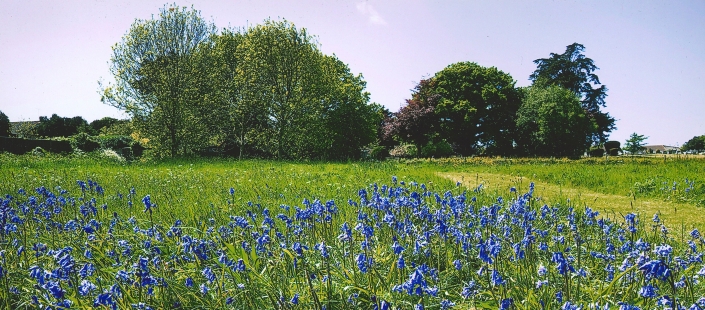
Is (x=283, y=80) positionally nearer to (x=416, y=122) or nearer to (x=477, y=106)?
(x=416, y=122)

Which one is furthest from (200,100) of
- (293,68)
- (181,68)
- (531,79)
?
(531,79)

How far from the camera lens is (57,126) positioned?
155ft

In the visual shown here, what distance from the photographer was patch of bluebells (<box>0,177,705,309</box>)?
7.86 feet

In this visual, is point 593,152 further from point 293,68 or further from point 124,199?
point 124,199

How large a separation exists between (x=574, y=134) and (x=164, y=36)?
96.1 feet

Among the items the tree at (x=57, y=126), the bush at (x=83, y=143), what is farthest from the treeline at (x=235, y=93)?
the tree at (x=57, y=126)

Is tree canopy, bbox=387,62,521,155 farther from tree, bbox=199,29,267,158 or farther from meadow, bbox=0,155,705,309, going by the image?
meadow, bbox=0,155,705,309

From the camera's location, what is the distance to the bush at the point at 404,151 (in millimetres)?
40094

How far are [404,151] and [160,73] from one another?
25.8 metres

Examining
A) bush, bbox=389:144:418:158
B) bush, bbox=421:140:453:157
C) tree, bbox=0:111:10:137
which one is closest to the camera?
bush, bbox=421:140:453:157

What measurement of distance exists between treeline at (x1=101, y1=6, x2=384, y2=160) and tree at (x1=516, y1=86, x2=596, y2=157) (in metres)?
13.2

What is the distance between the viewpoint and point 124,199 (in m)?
7.36

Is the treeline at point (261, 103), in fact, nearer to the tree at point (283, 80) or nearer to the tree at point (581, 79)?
the tree at point (283, 80)

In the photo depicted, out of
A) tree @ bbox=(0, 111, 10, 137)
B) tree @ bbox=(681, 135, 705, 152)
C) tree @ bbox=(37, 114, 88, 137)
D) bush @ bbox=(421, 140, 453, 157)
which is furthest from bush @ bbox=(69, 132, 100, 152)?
tree @ bbox=(681, 135, 705, 152)
